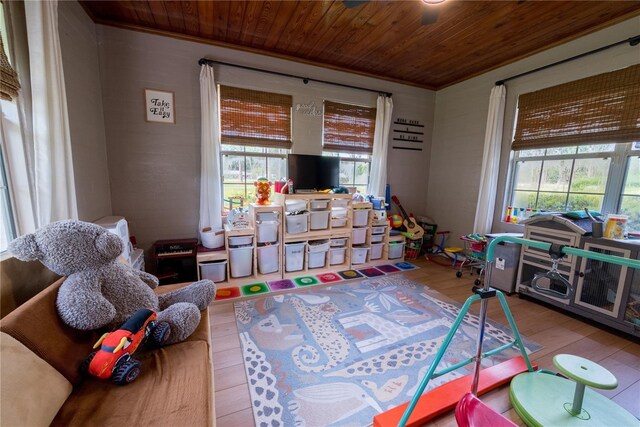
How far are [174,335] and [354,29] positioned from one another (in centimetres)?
292

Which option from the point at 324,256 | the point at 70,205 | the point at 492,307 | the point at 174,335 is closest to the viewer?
the point at 174,335

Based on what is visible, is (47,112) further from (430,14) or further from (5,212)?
(430,14)

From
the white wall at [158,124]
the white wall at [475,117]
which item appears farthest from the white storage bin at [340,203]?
the white wall at [475,117]

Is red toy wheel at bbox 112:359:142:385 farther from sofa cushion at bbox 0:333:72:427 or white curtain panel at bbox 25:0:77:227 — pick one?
white curtain panel at bbox 25:0:77:227

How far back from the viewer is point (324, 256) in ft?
10.5

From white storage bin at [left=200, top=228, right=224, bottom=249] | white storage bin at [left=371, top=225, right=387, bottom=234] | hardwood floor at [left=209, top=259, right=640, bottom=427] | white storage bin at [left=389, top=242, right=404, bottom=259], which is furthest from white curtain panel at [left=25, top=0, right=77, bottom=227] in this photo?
white storage bin at [left=389, top=242, right=404, bottom=259]

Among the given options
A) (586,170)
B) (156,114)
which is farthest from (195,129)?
(586,170)

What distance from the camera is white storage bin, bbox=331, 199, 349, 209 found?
3.15 m

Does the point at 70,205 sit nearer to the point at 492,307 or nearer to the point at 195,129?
the point at 195,129

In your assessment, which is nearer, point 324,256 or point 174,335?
point 174,335

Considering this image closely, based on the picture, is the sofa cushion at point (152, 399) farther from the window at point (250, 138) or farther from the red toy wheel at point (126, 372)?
the window at point (250, 138)

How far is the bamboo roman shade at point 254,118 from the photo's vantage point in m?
2.91

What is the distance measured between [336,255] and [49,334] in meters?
2.62

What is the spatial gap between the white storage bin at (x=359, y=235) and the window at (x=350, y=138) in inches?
30.7
